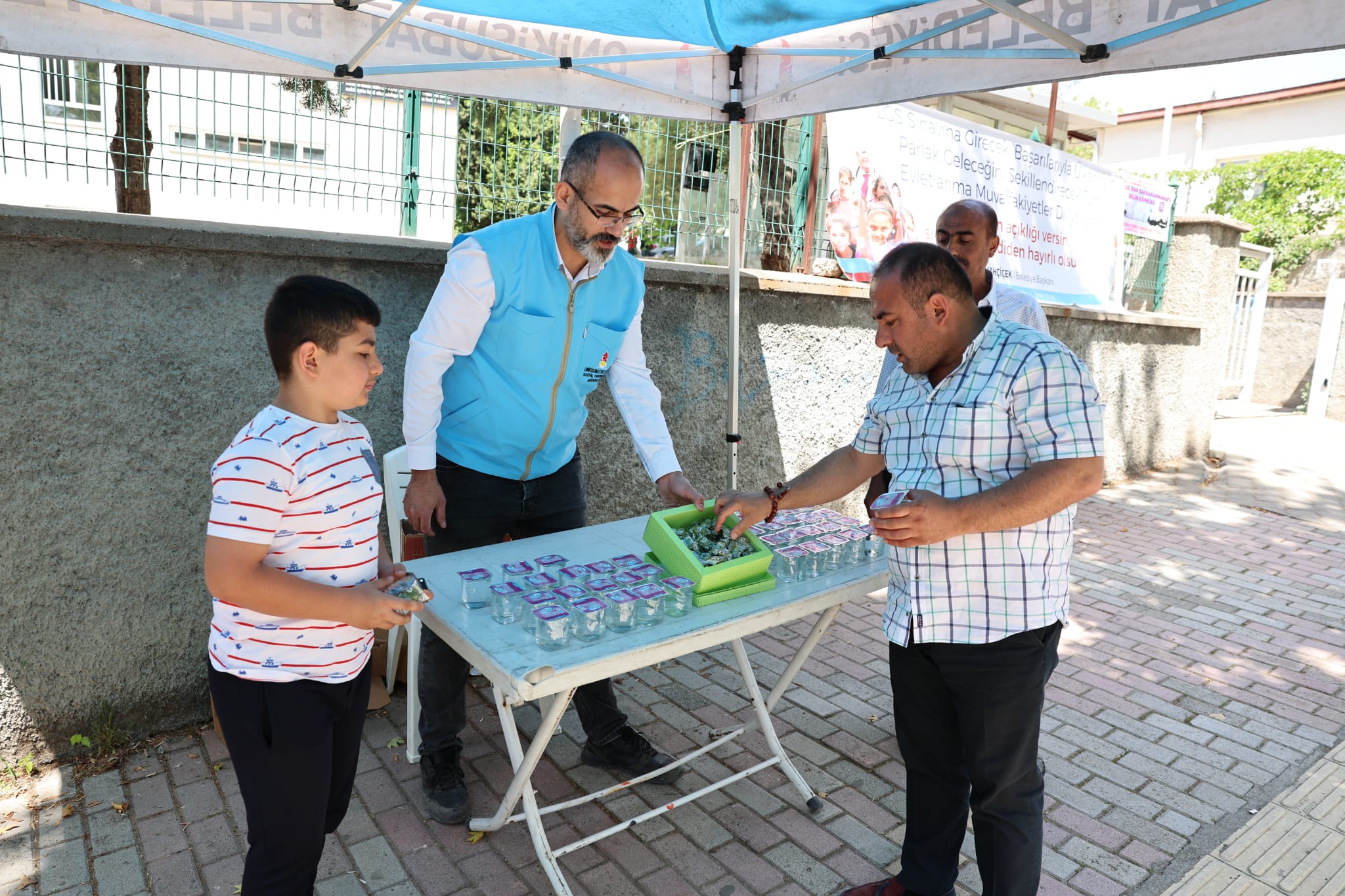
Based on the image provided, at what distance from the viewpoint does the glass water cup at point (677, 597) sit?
2.17 metres

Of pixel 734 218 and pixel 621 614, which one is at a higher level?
pixel 734 218

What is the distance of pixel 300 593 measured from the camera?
1.64m

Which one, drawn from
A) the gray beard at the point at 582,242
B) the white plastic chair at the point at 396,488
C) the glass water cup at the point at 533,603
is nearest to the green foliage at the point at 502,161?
the white plastic chair at the point at 396,488

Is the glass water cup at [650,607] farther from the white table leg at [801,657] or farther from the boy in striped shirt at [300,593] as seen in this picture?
the white table leg at [801,657]

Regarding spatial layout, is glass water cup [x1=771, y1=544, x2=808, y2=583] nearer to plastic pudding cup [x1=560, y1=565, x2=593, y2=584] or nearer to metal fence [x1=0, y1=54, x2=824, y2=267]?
plastic pudding cup [x1=560, y1=565, x2=593, y2=584]

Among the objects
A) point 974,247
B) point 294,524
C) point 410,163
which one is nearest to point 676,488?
point 294,524

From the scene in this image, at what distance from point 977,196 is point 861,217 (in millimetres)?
1401

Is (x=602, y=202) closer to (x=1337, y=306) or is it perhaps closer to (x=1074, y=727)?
(x=1074, y=727)

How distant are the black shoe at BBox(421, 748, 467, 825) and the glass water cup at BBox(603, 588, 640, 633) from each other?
1149 mm

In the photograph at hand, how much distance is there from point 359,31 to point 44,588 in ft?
7.25

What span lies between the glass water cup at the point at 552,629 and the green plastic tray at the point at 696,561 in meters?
0.40

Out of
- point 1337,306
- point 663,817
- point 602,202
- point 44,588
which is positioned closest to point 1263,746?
point 663,817

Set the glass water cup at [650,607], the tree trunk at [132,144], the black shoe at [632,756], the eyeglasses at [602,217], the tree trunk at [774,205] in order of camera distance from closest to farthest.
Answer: the glass water cup at [650,607] → the eyeglasses at [602,217] → the black shoe at [632,756] → the tree trunk at [132,144] → the tree trunk at [774,205]

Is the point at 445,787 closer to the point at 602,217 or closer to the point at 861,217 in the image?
the point at 602,217
